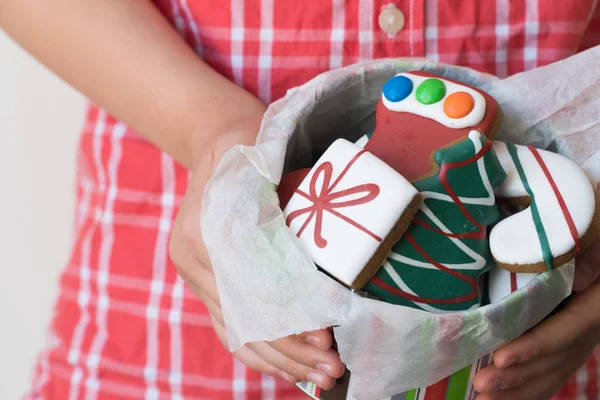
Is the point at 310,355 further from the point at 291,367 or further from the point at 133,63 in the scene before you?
the point at 133,63

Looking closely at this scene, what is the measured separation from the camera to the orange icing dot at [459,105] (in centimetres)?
35

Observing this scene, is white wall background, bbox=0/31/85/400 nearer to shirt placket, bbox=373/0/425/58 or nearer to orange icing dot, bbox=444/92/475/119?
shirt placket, bbox=373/0/425/58

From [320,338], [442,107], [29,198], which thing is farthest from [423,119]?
[29,198]

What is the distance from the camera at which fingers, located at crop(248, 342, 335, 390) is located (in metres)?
0.34

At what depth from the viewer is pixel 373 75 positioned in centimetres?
39

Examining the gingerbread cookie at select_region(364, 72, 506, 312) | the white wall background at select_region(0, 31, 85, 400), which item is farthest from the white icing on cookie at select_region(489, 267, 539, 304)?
the white wall background at select_region(0, 31, 85, 400)

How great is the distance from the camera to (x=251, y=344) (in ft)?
1.27

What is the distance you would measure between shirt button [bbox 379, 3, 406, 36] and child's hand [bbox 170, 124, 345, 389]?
0.52 feet

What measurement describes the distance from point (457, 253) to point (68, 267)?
38 centimetres

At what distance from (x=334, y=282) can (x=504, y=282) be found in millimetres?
103

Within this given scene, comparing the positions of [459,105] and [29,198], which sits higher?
[459,105]

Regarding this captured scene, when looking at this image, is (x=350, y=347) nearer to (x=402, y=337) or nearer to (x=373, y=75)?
(x=402, y=337)

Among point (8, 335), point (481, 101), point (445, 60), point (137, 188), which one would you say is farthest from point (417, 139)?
point (8, 335)

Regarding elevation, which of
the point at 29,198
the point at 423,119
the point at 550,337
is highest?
the point at 423,119
